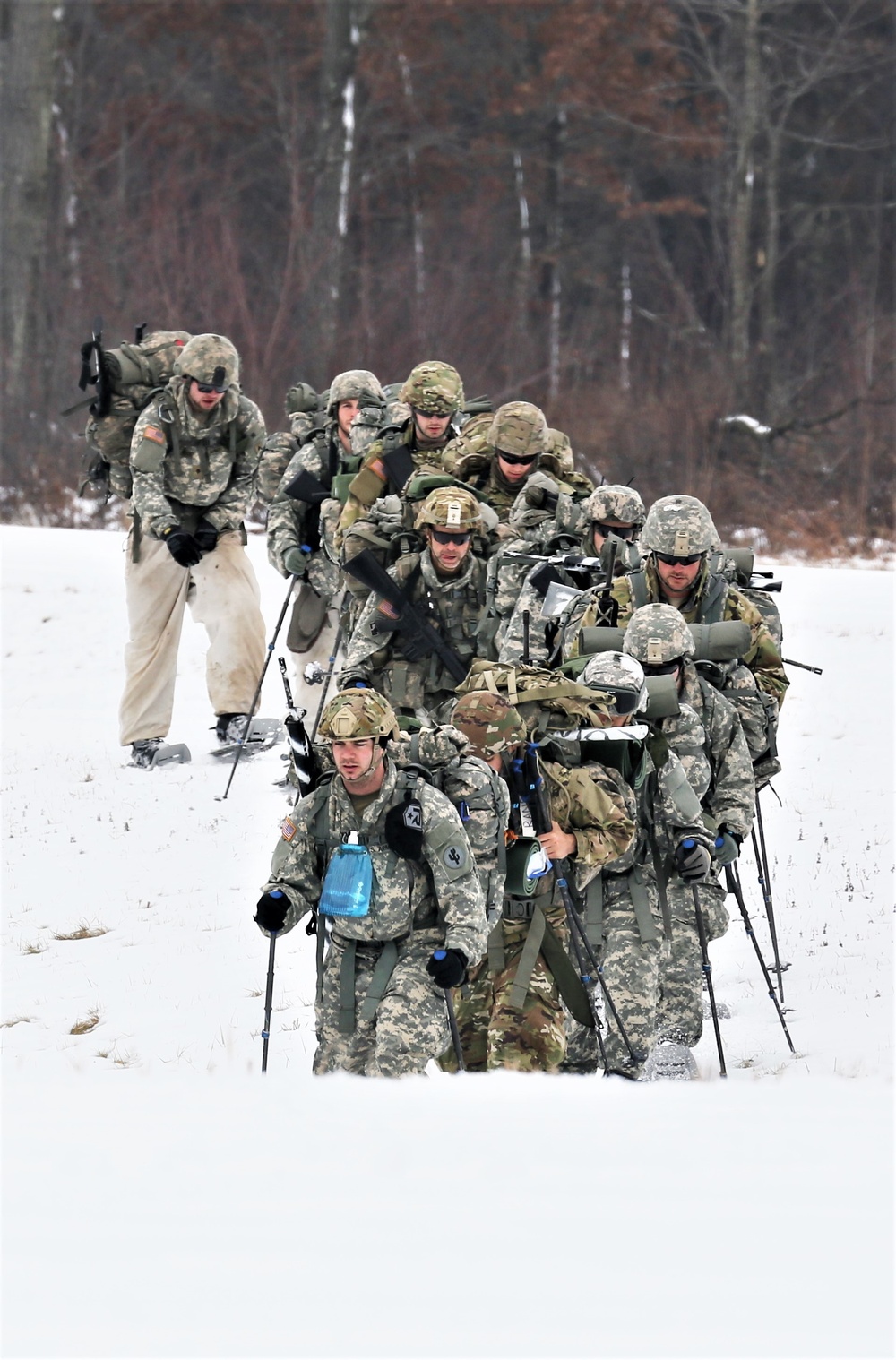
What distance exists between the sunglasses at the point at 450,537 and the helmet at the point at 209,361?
241cm

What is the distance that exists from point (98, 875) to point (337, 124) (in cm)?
1606

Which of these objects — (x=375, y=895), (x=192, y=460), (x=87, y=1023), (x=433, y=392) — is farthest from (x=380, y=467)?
(x=375, y=895)

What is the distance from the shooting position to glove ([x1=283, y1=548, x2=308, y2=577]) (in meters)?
9.95

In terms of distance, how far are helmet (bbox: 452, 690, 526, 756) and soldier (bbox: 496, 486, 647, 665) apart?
6.11 feet

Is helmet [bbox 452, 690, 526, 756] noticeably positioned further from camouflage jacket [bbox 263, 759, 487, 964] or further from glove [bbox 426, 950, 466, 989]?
glove [bbox 426, 950, 466, 989]

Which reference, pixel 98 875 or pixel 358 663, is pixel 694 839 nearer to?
pixel 358 663

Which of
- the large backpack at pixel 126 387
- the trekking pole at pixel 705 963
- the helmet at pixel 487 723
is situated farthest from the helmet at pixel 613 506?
the large backpack at pixel 126 387

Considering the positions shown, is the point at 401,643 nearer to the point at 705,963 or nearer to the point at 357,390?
the point at 357,390

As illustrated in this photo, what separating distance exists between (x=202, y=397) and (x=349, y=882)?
17.0 ft

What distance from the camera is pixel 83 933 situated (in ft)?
25.9

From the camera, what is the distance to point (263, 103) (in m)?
30.8

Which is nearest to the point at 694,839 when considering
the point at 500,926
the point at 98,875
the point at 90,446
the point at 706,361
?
the point at 500,926

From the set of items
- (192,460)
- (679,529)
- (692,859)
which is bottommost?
(692,859)

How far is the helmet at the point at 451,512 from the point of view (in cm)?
777
